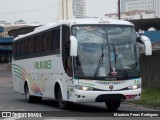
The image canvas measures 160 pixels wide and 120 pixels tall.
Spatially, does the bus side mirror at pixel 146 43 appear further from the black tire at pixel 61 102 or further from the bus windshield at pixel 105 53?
the black tire at pixel 61 102

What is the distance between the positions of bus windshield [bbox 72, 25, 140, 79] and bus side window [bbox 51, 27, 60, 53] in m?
1.65

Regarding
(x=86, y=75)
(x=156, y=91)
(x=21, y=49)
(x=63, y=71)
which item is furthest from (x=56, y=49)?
(x=156, y=91)

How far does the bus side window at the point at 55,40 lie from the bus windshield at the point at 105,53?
5.41ft

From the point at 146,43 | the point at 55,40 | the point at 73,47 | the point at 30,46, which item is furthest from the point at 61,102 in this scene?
the point at 30,46

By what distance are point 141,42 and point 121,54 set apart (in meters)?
0.94

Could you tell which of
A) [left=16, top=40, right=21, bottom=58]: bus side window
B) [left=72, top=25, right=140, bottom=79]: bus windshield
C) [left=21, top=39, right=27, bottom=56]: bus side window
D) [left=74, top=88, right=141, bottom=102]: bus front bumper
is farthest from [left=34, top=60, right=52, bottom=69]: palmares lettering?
[left=74, top=88, right=141, bottom=102]: bus front bumper

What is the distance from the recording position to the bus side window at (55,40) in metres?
Result: 18.9

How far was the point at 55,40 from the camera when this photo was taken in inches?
761

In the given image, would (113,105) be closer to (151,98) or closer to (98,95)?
(98,95)

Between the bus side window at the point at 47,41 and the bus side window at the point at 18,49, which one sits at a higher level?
the bus side window at the point at 47,41

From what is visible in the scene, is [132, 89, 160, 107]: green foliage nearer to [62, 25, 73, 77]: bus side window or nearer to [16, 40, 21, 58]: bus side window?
[62, 25, 73, 77]: bus side window

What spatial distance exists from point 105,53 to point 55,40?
114 inches

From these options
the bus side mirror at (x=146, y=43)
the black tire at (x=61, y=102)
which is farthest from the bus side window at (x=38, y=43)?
the bus side mirror at (x=146, y=43)

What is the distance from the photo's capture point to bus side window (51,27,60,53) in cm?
1892
